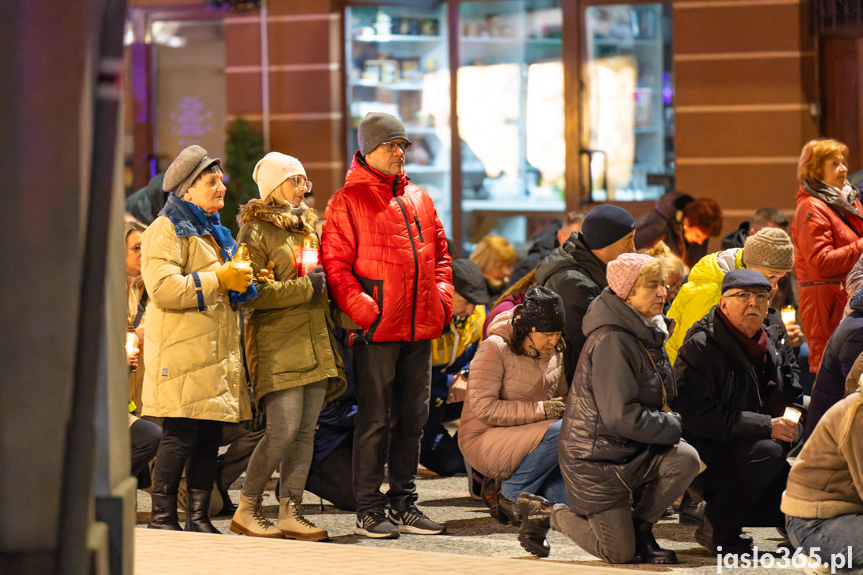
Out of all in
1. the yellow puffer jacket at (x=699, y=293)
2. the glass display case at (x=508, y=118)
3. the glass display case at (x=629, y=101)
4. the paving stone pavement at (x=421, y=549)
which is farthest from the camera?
the glass display case at (x=508, y=118)

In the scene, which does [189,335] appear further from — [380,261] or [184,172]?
[380,261]

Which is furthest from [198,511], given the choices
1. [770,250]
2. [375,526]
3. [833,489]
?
[770,250]

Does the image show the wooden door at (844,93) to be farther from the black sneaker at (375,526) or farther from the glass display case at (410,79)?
the black sneaker at (375,526)

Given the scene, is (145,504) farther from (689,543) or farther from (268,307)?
(689,543)

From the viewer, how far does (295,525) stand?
17.0 ft

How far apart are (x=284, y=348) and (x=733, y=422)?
2.07 meters

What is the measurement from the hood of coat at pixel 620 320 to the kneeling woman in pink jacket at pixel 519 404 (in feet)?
1.69

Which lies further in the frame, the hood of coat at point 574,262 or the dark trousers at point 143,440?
the hood of coat at point 574,262

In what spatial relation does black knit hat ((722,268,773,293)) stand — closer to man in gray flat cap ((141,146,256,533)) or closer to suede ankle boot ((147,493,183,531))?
man in gray flat cap ((141,146,256,533))

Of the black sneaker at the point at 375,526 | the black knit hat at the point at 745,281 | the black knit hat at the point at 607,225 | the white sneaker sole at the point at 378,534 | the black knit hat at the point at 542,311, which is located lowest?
the white sneaker sole at the point at 378,534

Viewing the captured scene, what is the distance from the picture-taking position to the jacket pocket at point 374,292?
5207mm

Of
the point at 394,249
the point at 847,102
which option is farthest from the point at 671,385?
the point at 847,102

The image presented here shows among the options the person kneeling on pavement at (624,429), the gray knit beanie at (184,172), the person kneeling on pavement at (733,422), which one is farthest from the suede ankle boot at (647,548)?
the gray knit beanie at (184,172)

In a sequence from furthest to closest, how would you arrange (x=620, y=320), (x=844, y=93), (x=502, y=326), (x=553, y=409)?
(x=844, y=93) → (x=502, y=326) → (x=553, y=409) → (x=620, y=320)
